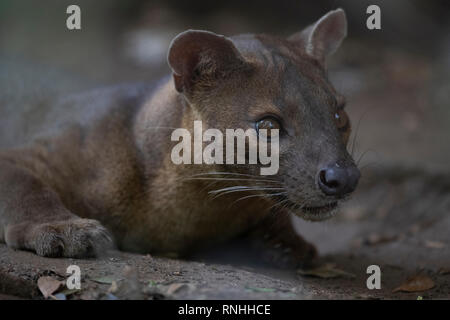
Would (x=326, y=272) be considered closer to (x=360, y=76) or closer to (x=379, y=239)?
(x=379, y=239)

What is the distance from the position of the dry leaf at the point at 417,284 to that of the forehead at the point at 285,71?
136 centimetres

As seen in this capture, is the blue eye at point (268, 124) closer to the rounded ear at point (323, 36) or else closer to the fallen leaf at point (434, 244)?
the rounded ear at point (323, 36)

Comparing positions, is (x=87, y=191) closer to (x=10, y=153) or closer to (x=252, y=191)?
(x=10, y=153)

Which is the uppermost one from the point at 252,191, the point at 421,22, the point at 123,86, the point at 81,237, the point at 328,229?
the point at 421,22

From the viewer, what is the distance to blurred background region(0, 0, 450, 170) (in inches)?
281

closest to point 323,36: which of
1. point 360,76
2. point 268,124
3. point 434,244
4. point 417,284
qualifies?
point 268,124

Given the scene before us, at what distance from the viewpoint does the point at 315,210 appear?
3555 millimetres

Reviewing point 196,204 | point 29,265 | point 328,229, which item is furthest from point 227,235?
point 328,229

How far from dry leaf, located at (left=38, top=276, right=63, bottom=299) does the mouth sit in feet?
4.76

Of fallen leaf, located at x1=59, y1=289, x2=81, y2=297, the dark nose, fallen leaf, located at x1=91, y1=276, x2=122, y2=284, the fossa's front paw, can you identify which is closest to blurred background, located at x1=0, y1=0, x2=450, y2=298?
the dark nose

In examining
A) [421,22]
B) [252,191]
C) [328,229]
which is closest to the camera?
[252,191]

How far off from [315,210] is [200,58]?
1268 millimetres
